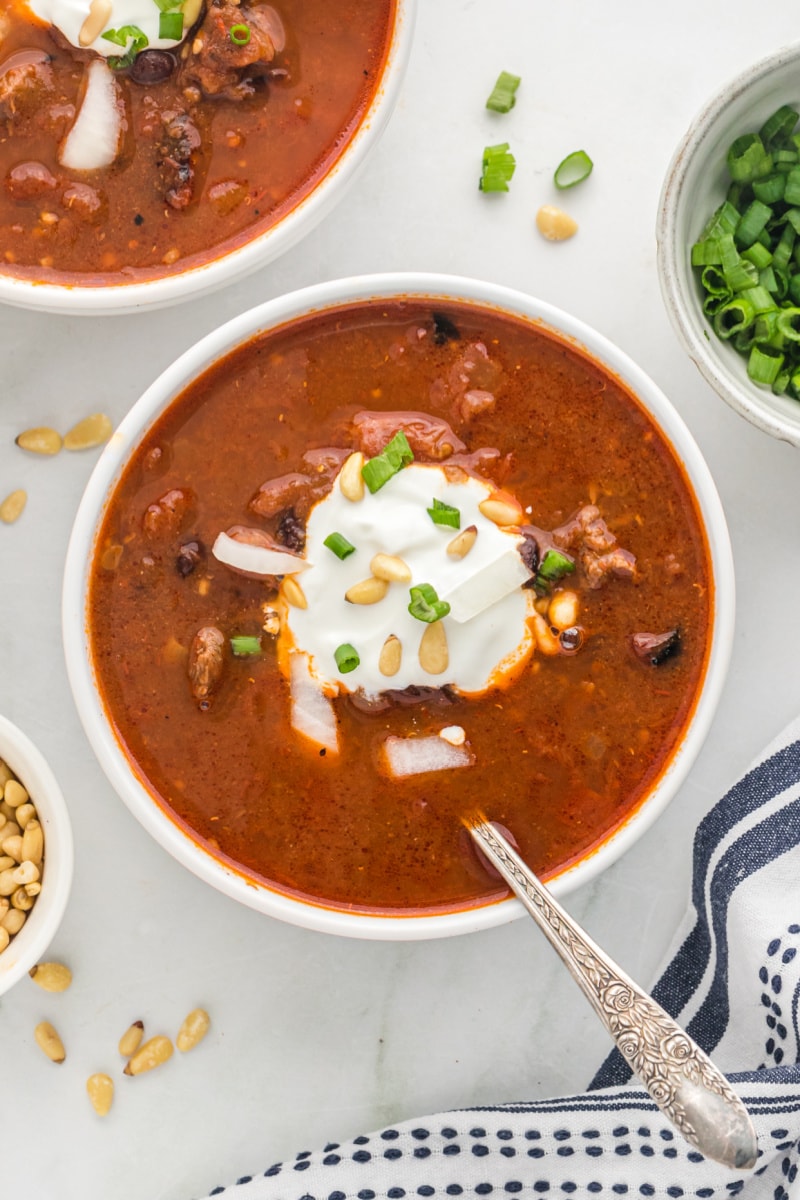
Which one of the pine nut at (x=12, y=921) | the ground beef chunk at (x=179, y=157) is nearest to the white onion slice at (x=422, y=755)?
the pine nut at (x=12, y=921)

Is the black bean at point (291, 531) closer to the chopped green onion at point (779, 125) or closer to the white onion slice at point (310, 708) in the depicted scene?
the white onion slice at point (310, 708)

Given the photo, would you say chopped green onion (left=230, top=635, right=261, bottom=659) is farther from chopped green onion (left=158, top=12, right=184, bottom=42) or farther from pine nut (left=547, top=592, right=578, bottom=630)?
chopped green onion (left=158, top=12, right=184, bottom=42)

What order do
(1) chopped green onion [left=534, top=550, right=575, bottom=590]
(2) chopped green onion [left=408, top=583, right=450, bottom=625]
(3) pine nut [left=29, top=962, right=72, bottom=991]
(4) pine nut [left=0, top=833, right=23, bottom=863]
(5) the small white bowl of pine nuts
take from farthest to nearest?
(3) pine nut [left=29, top=962, right=72, bottom=991], (4) pine nut [left=0, top=833, right=23, bottom=863], (5) the small white bowl of pine nuts, (1) chopped green onion [left=534, top=550, right=575, bottom=590], (2) chopped green onion [left=408, top=583, right=450, bottom=625]

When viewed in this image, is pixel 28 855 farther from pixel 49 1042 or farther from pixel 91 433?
pixel 91 433

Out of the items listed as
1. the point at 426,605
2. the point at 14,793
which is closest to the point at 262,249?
the point at 426,605

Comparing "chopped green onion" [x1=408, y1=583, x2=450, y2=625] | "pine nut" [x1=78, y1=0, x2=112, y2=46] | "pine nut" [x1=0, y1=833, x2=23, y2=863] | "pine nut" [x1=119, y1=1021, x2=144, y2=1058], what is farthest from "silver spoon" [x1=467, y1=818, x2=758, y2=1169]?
"pine nut" [x1=78, y1=0, x2=112, y2=46]

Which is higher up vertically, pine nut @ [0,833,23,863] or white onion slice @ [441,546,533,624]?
Answer: white onion slice @ [441,546,533,624]

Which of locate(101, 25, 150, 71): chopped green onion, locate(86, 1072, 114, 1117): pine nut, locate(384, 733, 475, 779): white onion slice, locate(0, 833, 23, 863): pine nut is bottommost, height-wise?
locate(86, 1072, 114, 1117): pine nut
